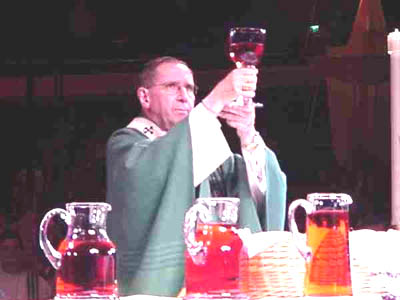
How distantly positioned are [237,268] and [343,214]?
17 cm

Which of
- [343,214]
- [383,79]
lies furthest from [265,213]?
[383,79]

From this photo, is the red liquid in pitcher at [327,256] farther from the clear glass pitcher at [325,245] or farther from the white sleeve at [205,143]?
the white sleeve at [205,143]

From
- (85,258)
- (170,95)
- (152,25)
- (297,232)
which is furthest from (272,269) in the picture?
(152,25)

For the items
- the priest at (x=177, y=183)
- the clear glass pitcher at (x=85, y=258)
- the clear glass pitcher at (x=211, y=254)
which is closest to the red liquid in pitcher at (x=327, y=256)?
the clear glass pitcher at (x=211, y=254)

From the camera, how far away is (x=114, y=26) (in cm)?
607

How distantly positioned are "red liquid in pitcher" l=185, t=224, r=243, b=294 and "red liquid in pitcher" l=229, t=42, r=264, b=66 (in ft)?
2.23

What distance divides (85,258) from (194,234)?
0.13m

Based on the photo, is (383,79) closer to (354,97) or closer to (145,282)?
(354,97)

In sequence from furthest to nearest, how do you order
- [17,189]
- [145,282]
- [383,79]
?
[17,189] < [383,79] < [145,282]

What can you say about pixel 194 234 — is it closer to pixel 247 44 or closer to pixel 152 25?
pixel 247 44

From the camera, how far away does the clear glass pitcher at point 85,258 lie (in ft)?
4.59

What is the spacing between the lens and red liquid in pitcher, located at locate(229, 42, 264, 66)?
2055 millimetres

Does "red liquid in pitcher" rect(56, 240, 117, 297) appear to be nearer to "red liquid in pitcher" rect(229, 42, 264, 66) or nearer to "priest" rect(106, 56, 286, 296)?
"red liquid in pitcher" rect(229, 42, 264, 66)

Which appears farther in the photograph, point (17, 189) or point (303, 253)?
point (17, 189)
